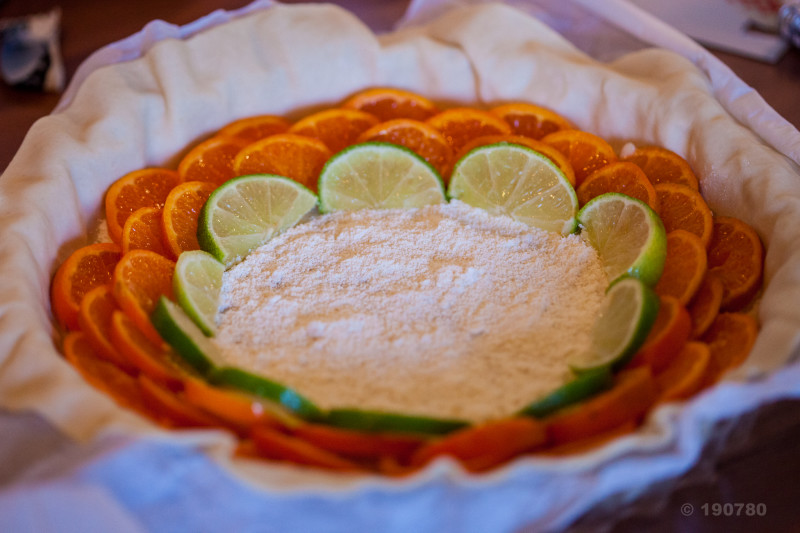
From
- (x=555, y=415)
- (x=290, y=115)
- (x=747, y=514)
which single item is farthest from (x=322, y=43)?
(x=747, y=514)

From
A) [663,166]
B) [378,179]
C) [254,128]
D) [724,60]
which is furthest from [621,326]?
[724,60]

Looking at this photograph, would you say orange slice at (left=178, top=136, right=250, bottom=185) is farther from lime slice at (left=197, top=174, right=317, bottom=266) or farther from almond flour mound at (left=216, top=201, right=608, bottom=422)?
almond flour mound at (left=216, top=201, right=608, bottom=422)

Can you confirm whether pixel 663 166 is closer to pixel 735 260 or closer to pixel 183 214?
pixel 735 260

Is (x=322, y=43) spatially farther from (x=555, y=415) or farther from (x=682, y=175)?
(x=555, y=415)

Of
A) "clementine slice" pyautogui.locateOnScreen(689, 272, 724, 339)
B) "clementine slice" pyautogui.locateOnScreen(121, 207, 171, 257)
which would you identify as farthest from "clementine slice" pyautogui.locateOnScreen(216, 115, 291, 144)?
"clementine slice" pyautogui.locateOnScreen(689, 272, 724, 339)

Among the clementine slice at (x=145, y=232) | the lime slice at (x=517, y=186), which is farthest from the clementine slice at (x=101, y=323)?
the lime slice at (x=517, y=186)

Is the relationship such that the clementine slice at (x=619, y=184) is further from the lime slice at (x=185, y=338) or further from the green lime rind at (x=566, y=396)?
the lime slice at (x=185, y=338)

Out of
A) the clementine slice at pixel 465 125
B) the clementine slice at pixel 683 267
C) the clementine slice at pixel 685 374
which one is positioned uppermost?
the clementine slice at pixel 465 125

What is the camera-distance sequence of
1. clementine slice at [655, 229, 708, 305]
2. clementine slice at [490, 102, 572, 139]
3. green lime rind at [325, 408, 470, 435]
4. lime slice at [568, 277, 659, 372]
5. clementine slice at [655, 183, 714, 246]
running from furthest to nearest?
clementine slice at [490, 102, 572, 139] < clementine slice at [655, 183, 714, 246] < clementine slice at [655, 229, 708, 305] < lime slice at [568, 277, 659, 372] < green lime rind at [325, 408, 470, 435]
